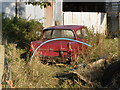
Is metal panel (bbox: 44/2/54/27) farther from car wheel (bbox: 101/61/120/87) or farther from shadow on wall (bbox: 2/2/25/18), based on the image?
car wheel (bbox: 101/61/120/87)

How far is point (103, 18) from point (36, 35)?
8376mm

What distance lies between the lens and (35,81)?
6.38m

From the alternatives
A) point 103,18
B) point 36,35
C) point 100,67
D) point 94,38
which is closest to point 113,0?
point 103,18

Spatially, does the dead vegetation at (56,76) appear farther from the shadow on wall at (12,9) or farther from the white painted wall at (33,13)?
the white painted wall at (33,13)

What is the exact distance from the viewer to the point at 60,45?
8.49 metres

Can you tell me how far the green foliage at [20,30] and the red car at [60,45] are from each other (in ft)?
9.41

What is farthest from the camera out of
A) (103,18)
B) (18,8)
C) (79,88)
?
(103,18)

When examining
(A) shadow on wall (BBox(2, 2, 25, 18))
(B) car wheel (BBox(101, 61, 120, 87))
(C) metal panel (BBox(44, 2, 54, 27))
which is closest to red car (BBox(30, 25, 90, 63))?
(B) car wheel (BBox(101, 61, 120, 87))

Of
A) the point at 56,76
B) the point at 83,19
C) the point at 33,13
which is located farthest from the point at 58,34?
the point at 83,19

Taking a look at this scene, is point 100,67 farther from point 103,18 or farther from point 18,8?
point 103,18

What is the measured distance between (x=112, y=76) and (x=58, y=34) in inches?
146

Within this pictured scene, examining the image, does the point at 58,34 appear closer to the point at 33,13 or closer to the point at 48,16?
the point at 33,13

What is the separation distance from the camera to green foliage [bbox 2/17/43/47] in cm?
1219

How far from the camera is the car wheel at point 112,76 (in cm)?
581
